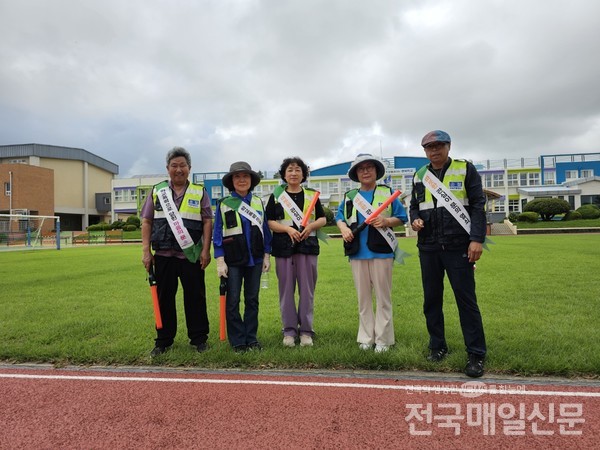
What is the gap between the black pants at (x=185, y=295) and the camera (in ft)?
15.1

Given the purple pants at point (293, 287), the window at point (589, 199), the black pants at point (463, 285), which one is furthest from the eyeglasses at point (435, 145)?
the window at point (589, 199)

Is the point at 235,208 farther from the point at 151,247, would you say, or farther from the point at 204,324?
the point at 204,324

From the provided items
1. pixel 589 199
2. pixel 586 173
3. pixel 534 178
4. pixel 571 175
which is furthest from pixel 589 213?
pixel 586 173

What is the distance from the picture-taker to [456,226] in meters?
3.92

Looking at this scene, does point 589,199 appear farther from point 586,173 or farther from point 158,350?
point 158,350

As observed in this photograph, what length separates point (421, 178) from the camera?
4.17m

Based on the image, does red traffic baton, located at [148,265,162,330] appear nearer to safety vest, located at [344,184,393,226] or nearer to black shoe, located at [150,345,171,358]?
black shoe, located at [150,345,171,358]

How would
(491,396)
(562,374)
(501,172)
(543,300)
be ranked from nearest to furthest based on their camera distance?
(491,396), (562,374), (543,300), (501,172)

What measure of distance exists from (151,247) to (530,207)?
151ft

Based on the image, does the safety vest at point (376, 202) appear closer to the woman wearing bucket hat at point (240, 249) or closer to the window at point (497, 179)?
the woman wearing bucket hat at point (240, 249)

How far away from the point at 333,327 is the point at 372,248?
169cm

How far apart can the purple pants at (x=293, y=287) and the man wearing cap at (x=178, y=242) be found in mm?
924

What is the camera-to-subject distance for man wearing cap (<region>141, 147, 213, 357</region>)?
14.7 ft

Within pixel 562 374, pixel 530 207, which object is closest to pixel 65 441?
pixel 562 374
